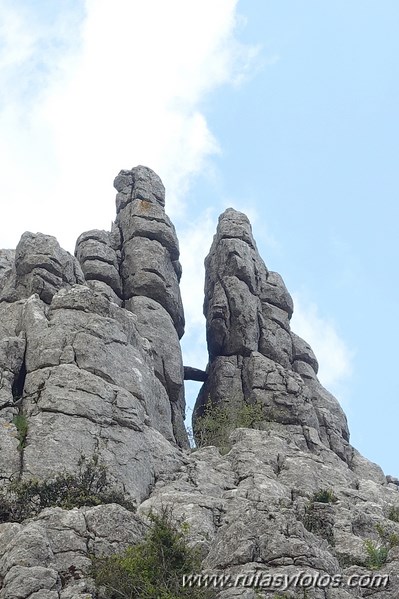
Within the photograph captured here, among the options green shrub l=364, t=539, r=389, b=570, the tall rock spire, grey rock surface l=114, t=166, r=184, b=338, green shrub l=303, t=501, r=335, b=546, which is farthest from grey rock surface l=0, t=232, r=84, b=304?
green shrub l=364, t=539, r=389, b=570

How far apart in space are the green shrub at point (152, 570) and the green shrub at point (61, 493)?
24.4 feet

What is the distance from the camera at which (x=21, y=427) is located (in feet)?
147

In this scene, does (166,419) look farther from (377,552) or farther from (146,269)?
(377,552)

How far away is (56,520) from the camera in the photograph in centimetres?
3475

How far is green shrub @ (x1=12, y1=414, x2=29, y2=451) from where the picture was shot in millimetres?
43594

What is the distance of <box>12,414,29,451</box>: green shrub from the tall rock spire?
877 inches

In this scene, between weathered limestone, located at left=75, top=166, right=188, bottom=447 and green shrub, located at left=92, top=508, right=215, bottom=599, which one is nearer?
green shrub, located at left=92, top=508, right=215, bottom=599

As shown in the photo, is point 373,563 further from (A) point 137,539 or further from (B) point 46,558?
(B) point 46,558

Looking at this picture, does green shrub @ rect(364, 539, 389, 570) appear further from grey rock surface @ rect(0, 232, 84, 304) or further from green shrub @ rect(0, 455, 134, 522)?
grey rock surface @ rect(0, 232, 84, 304)

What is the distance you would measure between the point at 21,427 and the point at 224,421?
22524 mm

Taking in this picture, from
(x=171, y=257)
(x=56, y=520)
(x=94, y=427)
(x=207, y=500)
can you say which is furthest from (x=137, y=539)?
(x=171, y=257)

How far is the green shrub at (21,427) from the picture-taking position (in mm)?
43594

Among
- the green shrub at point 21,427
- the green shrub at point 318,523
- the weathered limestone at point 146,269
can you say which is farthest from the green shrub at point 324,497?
the weathered limestone at point 146,269

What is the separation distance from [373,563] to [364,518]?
840cm
